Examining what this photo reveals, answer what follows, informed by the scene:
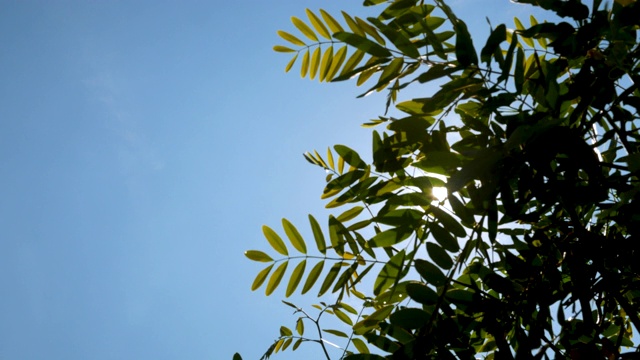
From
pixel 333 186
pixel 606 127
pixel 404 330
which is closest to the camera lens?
pixel 404 330

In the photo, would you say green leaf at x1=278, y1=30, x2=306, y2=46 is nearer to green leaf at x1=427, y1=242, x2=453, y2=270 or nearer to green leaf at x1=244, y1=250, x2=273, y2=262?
green leaf at x1=244, y1=250, x2=273, y2=262

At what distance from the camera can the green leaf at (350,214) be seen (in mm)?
1505

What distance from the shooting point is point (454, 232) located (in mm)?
1065

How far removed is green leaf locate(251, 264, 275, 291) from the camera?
144cm

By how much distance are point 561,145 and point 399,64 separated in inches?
18.3

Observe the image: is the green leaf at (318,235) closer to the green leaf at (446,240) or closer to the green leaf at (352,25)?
the green leaf at (446,240)

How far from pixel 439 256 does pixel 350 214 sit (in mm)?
505

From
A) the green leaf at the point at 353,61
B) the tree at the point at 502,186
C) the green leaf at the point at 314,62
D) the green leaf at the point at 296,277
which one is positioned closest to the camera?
the tree at the point at 502,186

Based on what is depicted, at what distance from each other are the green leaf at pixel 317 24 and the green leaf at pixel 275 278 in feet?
2.33

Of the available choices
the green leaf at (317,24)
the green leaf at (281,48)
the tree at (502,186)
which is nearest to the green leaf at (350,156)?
the tree at (502,186)

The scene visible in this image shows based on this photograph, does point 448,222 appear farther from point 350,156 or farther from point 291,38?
point 291,38

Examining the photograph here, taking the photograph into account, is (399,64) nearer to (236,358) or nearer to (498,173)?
(498,173)

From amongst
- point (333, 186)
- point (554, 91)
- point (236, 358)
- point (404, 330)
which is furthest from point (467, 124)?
point (236, 358)

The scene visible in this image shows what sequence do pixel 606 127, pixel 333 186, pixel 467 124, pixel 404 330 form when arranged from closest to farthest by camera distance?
pixel 404 330 < pixel 467 124 < pixel 333 186 < pixel 606 127
